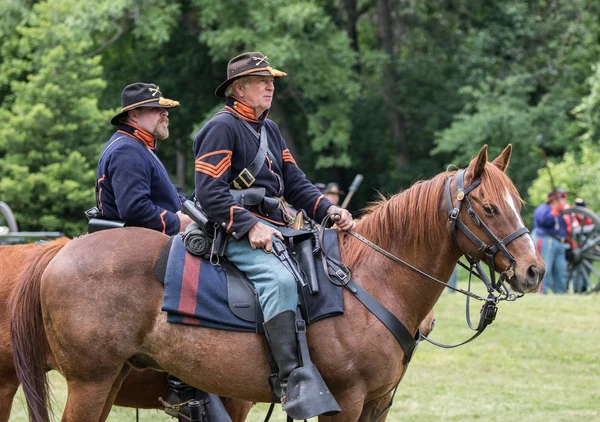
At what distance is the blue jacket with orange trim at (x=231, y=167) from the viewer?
5.03m

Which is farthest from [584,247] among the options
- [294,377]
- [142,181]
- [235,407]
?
[294,377]

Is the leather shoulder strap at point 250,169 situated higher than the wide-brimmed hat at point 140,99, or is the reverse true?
the wide-brimmed hat at point 140,99

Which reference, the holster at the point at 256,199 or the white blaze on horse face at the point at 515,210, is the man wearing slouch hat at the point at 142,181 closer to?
the holster at the point at 256,199

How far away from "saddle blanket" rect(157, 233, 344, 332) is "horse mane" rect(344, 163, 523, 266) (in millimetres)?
345

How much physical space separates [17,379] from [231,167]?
2.08 meters

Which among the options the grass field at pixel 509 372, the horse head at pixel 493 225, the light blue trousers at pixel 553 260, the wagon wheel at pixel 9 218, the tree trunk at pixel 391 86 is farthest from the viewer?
the tree trunk at pixel 391 86

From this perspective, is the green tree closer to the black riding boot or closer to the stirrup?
the black riding boot

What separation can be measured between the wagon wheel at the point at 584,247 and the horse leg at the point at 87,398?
14527mm

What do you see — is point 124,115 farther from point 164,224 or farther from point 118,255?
point 118,255

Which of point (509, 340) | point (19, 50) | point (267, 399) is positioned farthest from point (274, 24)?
point (267, 399)

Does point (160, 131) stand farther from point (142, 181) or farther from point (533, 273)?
point (533, 273)

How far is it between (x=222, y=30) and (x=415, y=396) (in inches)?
670

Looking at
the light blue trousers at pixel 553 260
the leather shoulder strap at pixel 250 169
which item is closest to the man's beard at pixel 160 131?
the leather shoulder strap at pixel 250 169

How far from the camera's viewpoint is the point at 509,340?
12461 mm
